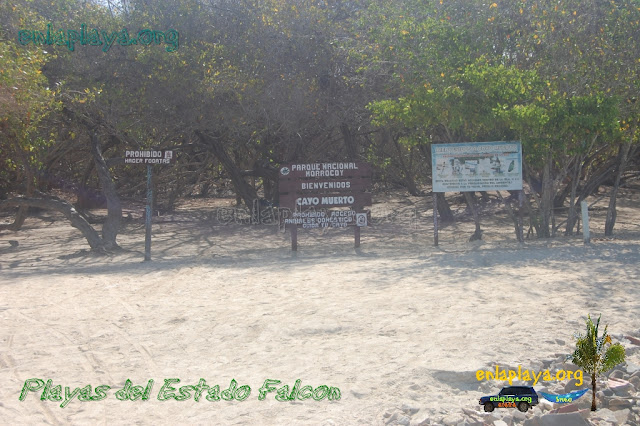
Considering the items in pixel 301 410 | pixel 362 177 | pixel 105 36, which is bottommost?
pixel 301 410

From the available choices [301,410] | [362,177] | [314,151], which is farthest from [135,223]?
[301,410]

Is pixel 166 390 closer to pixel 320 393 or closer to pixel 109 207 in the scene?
pixel 320 393

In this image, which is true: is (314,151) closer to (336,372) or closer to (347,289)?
(347,289)

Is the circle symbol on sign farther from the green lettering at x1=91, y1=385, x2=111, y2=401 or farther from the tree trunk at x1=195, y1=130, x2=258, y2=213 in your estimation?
the green lettering at x1=91, y1=385, x2=111, y2=401

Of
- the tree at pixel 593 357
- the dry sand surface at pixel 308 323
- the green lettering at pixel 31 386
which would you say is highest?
the tree at pixel 593 357

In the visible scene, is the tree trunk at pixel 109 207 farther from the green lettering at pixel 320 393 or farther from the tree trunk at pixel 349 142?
the green lettering at pixel 320 393

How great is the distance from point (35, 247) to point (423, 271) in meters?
10.2

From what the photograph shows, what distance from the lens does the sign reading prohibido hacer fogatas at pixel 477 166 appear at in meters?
12.1

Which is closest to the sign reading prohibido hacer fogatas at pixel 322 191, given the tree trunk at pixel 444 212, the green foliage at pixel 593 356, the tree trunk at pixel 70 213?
the tree trunk at pixel 70 213

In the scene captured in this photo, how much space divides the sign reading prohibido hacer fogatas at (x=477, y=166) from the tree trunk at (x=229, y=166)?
24.7 feet

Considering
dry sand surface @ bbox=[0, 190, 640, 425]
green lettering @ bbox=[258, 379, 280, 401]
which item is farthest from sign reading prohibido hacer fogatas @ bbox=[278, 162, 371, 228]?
green lettering @ bbox=[258, 379, 280, 401]

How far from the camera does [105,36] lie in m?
14.2

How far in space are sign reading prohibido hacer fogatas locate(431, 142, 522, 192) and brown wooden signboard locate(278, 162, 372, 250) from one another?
1.60 m

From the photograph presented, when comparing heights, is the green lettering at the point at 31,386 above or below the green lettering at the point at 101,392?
above
